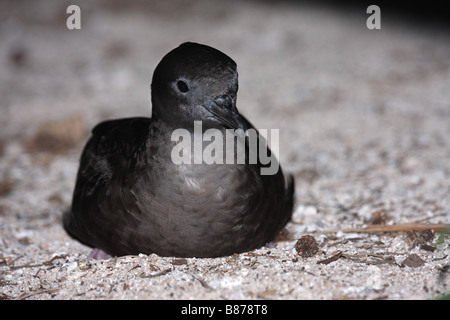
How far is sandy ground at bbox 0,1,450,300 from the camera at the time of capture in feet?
11.2

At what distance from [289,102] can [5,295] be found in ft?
14.0

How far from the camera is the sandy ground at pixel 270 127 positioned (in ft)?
11.2

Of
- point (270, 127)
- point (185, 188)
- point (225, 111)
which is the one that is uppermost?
point (270, 127)

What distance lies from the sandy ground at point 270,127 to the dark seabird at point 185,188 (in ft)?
0.48

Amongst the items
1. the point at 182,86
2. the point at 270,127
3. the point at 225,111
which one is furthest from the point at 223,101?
the point at 270,127

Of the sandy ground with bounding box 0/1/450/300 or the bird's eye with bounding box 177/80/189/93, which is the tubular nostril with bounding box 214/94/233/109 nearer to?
the bird's eye with bounding box 177/80/189/93

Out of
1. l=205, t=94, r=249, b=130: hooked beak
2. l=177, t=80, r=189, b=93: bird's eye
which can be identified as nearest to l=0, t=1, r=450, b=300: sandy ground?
l=205, t=94, r=249, b=130: hooked beak

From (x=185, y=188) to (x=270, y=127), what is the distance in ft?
10.4

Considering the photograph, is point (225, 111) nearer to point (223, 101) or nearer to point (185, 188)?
point (223, 101)

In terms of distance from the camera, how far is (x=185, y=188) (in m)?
3.45

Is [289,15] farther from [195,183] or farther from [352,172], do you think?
[195,183]

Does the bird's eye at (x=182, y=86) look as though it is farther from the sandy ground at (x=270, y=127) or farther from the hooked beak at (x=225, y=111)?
the sandy ground at (x=270, y=127)

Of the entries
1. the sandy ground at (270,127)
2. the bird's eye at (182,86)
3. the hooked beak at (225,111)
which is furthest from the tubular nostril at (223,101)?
the sandy ground at (270,127)
